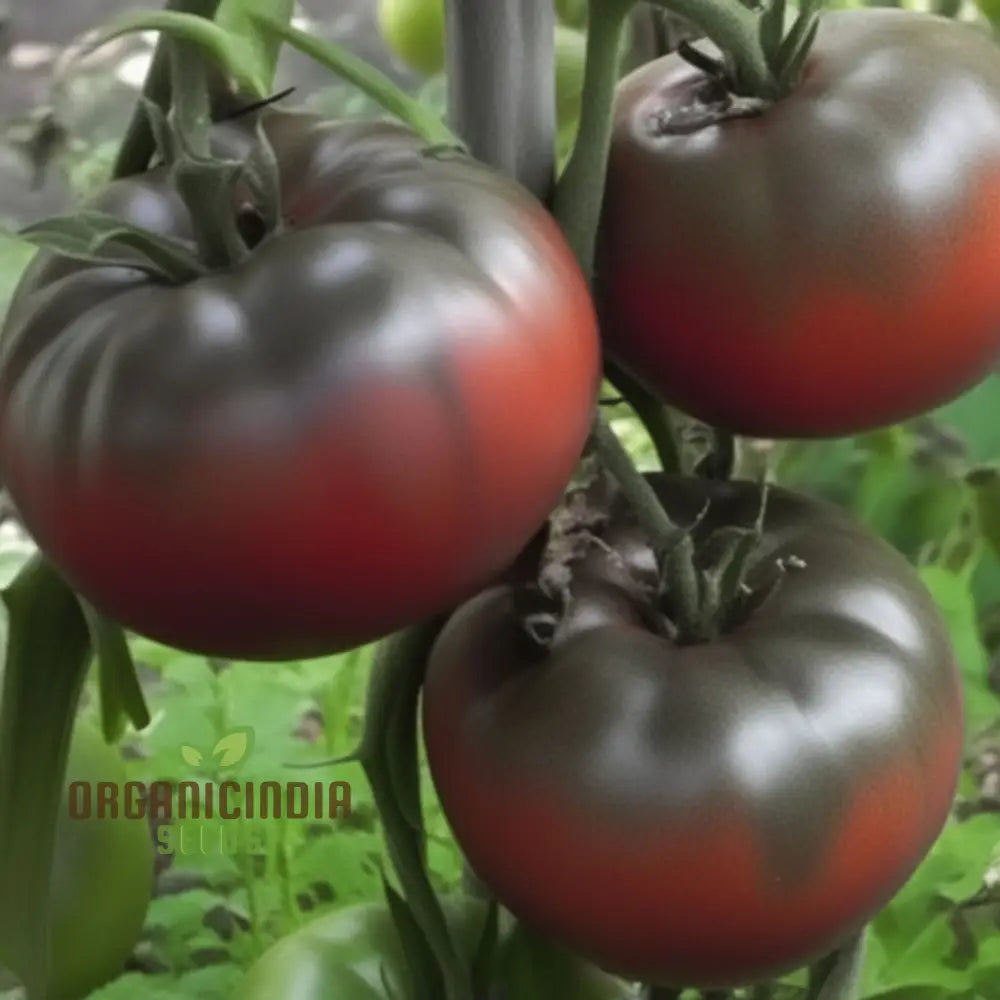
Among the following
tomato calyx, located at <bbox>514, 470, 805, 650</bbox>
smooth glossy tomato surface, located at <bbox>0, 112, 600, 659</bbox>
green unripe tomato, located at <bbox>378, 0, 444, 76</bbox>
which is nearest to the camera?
smooth glossy tomato surface, located at <bbox>0, 112, 600, 659</bbox>

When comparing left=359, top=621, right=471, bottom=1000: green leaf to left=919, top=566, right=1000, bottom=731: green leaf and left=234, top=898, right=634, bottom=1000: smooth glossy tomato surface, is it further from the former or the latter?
left=919, top=566, right=1000, bottom=731: green leaf

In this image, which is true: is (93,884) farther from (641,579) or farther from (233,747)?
(641,579)

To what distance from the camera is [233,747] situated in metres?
0.62

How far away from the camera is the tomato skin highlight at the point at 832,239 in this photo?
1.09 ft

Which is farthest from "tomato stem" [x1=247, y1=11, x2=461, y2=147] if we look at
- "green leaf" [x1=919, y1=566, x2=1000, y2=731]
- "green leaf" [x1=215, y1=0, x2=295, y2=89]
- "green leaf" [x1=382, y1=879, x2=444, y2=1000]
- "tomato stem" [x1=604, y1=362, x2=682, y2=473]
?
"green leaf" [x1=919, y1=566, x2=1000, y2=731]

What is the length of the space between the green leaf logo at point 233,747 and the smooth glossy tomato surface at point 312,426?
0.33m

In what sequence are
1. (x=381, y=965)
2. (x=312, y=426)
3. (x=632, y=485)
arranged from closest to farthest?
(x=312, y=426)
(x=632, y=485)
(x=381, y=965)

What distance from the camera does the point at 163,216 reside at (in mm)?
326

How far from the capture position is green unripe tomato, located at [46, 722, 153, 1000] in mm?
532

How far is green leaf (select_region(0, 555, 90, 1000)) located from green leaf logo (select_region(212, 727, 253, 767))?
0.15 metres

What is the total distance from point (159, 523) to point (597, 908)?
0.15 metres

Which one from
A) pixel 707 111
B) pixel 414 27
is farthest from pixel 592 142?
pixel 414 27

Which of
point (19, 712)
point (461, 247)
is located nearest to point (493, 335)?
point (461, 247)

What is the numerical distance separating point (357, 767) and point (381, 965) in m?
0.16
